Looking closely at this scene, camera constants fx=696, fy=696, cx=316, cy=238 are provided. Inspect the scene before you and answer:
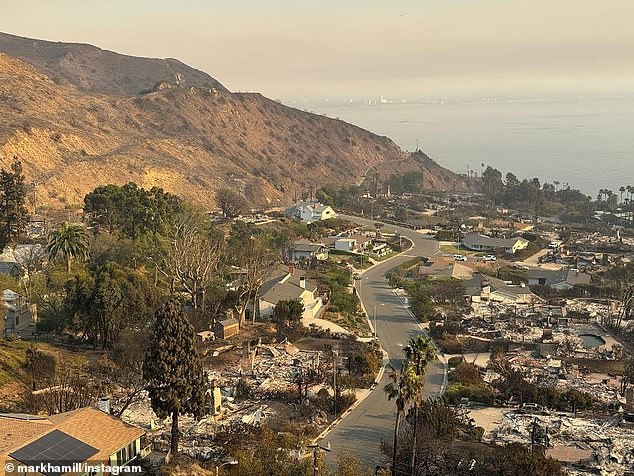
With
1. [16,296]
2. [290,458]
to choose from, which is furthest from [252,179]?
[290,458]

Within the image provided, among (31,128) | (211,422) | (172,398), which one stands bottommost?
(211,422)

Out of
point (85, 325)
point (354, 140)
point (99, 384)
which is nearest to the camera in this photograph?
point (99, 384)

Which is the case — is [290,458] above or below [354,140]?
below

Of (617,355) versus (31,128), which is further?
(31,128)

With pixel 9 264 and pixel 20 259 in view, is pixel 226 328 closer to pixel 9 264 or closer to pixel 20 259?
pixel 20 259

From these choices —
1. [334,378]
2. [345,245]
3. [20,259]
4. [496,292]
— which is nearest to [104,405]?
[334,378]

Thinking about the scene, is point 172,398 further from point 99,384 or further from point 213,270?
point 213,270

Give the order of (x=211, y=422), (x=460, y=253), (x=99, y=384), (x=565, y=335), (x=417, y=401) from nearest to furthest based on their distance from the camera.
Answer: (x=417, y=401), (x=211, y=422), (x=99, y=384), (x=565, y=335), (x=460, y=253)
